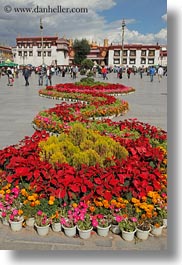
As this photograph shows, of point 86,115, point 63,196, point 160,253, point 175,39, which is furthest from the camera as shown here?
point 86,115

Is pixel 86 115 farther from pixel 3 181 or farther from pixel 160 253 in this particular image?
pixel 160 253

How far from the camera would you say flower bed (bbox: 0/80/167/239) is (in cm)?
295

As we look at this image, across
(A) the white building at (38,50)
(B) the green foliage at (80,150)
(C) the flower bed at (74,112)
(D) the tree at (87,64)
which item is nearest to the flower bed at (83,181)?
(B) the green foliage at (80,150)

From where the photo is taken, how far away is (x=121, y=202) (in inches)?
118

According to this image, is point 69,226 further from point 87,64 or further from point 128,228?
point 87,64

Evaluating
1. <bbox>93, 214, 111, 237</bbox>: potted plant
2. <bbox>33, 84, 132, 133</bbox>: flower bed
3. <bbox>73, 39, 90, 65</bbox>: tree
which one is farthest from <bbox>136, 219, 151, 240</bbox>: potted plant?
<bbox>73, 39, 90, 65</bbox>: tree

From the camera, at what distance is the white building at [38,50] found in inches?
1915

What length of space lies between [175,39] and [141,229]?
83.4 inches

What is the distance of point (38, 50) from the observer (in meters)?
51.7

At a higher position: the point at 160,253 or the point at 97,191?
the point at 97,191

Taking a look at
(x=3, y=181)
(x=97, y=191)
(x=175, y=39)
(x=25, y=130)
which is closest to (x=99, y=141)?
(x=97, y=191)

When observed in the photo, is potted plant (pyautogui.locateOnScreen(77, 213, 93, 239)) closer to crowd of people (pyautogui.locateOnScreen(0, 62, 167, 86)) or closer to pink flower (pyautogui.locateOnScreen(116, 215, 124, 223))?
pink flower (pyautogui.locateOnScreen(116, 215, 124, 223))

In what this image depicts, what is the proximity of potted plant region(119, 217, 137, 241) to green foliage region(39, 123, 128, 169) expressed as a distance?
0.82m

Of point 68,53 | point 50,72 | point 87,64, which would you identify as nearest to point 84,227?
point 50,72
